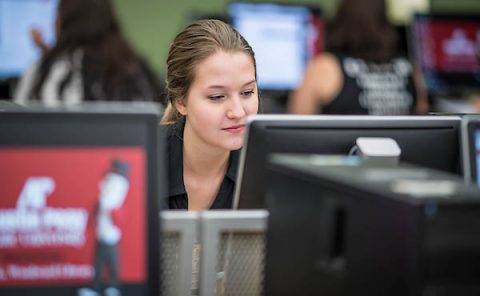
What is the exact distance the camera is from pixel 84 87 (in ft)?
9.46

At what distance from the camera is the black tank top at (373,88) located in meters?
3.23

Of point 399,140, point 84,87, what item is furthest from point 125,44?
point 399,140

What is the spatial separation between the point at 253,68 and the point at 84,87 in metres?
0.97

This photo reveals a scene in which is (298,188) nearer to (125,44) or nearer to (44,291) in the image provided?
(44,291)

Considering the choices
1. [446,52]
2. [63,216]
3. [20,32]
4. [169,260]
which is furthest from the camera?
[446,52]

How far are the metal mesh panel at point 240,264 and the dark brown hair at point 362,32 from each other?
205cm

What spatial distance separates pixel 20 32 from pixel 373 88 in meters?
1.60

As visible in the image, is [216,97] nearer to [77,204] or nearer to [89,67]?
[77,204]

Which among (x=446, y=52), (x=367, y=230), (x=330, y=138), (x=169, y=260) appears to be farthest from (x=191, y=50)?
(x=446, y=52)

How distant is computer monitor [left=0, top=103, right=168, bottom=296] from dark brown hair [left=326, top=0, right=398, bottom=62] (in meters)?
2.22

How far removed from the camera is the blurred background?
12.7ft

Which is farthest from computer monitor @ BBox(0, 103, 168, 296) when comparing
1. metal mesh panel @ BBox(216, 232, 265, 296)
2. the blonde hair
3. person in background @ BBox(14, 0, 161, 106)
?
person in background @ BBox(14, 0, 161, 106)

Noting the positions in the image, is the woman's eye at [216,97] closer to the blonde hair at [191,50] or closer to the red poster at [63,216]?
the blonde hair at [191,50]

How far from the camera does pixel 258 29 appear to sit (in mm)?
4289
